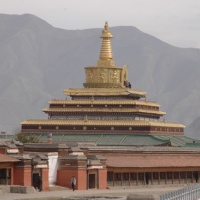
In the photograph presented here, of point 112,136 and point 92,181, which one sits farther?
point 112,136

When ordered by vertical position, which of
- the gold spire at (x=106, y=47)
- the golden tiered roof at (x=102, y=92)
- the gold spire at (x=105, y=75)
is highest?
the gold spire at (x=106, y=47)

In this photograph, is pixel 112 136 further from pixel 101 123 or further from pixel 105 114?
pixel 105 114

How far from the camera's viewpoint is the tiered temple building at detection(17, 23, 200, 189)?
245 feet

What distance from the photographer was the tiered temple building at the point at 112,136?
74.8 m

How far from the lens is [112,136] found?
313 ft

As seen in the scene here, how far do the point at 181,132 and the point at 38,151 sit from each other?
29.8m

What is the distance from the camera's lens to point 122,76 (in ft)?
346

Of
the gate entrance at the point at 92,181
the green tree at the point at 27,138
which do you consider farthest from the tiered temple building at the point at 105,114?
the gate entrance at the point at 92,181

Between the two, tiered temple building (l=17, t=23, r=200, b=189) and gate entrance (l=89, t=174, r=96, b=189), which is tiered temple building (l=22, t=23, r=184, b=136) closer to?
tiered temple building (l=17, t=23, r=200, b=189)

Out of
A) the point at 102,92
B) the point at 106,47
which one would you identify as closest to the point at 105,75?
the point at 106,47

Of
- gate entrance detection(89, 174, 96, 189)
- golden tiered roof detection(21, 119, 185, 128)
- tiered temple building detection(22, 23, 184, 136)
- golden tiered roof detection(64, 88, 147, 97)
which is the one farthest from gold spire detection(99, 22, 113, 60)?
gate entrance detection(89, 174, 96, 189)

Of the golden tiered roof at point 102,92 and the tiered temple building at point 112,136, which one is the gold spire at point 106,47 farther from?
the golden tiered roof at point 102,92

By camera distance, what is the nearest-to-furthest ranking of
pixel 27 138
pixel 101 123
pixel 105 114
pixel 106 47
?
pixel 27 138 < pixel 101 123 < pixel 105 114 < pixel 106 47

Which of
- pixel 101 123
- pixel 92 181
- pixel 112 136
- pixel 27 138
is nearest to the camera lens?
pixel 92 181
